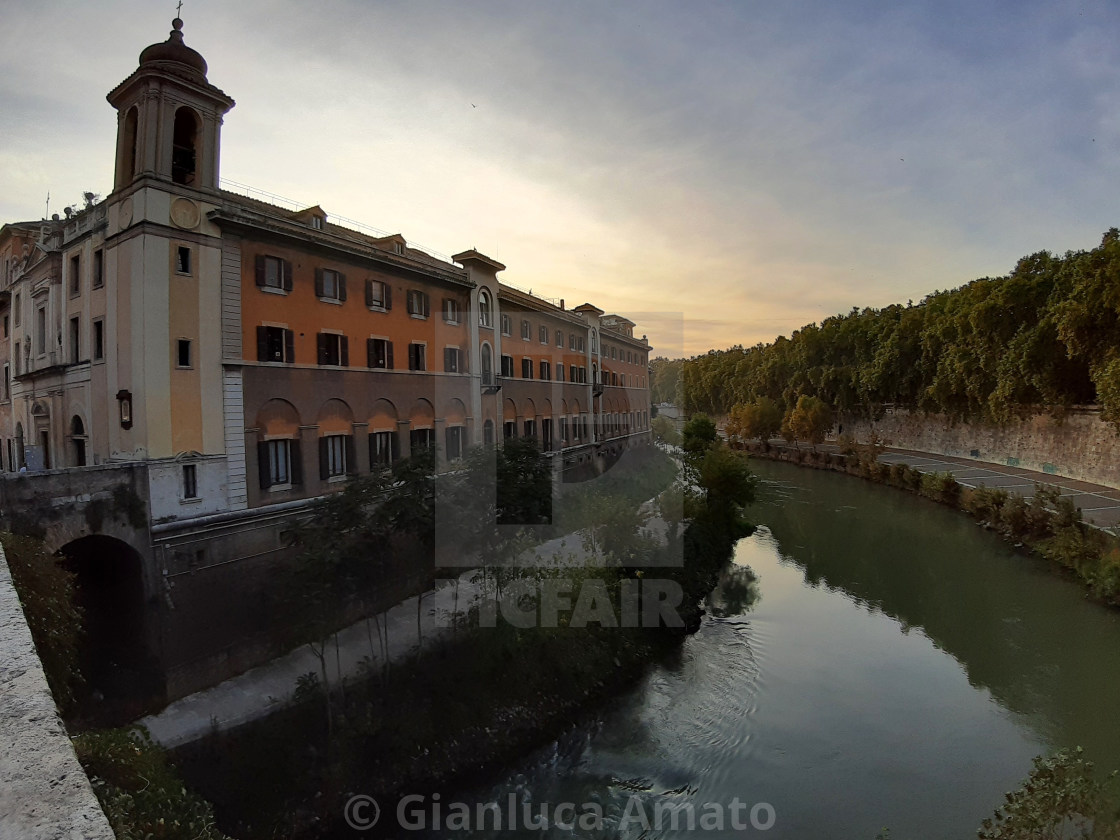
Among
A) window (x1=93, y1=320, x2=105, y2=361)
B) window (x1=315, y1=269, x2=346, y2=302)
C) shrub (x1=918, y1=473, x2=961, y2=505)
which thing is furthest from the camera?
shrub (x1=918, y1=473, x2=961, y2=505)

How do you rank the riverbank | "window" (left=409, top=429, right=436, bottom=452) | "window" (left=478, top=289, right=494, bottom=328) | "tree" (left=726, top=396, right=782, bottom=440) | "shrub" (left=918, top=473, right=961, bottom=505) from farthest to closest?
"tree" (left=726, top=396, right=782, bottom=440)
"shrub" (left=918, top=473, right=961, bottom=505)
"window" (left=478, top=289, right=494, bottom=328)
"window" (left=409, top=429, right=436, bottom=452)
the riverbank

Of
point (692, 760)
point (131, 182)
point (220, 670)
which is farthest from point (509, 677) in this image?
point (131, 182)

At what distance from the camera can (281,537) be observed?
43.9 feet

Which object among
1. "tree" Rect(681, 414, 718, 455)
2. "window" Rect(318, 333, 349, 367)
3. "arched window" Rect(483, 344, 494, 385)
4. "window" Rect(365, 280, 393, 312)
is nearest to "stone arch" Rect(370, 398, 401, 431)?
"window" Rect(318, 333, 349, 367)

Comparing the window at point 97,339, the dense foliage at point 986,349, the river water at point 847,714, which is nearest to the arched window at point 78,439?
the window at point 97,339

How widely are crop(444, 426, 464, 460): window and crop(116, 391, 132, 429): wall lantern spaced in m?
8.72

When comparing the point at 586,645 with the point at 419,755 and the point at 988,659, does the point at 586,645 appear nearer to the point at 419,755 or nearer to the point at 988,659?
the point at 419,755

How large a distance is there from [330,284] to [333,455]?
423 cm

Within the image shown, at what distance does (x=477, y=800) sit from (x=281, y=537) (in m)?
6.96

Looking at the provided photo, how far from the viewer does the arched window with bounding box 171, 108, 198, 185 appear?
41.5 feet

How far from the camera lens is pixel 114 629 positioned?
460 inches

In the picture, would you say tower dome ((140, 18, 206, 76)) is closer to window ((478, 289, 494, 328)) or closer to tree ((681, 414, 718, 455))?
window ((478, 289, 494, 328))

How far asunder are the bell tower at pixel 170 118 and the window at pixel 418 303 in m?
5.78

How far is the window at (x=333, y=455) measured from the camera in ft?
48.2
